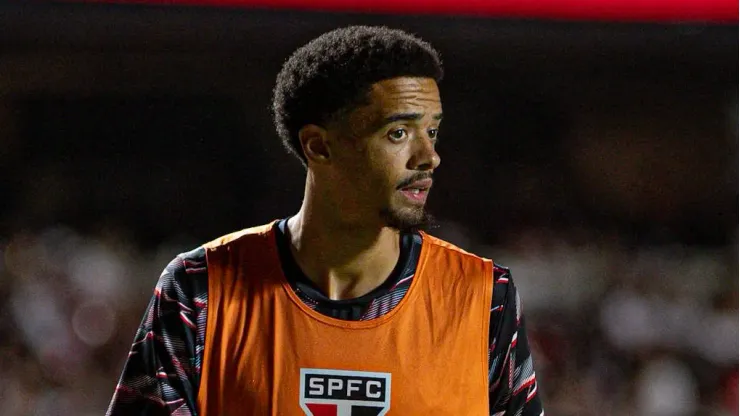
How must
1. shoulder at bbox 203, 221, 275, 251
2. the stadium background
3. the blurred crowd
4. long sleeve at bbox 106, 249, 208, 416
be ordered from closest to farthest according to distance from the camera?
long sleeve at bbox 106, 249, 208, 416 < shoulder at bbox 203, 221, 275, 251 < the blurred crowd < the stadium background

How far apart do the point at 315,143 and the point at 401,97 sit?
147 millimetres

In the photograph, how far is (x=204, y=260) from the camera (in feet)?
4.86

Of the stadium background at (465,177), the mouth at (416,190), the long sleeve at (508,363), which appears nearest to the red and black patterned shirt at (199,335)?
the long sleeve at (508,363)

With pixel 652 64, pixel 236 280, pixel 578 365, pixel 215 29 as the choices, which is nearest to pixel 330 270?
pixel 236 280

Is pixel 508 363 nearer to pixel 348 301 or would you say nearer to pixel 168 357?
pixel 348 301

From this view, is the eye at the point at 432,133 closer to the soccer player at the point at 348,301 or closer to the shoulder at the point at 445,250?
the soccer player at the point at 348,301

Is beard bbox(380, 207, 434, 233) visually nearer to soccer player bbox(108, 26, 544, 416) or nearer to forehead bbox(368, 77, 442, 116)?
soccer player bbox(108, 26, 544, 416)

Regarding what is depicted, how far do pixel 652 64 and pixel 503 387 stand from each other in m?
3.17

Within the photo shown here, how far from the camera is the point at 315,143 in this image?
1.48m

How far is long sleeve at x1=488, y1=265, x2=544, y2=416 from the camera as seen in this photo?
1.49 m

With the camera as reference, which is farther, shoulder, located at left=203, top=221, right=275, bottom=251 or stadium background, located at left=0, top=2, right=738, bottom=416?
stadium background, located at left=0, top=2, right=738, bottom=416

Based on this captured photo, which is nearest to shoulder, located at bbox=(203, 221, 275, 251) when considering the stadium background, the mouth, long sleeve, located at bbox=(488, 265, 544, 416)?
the mouth

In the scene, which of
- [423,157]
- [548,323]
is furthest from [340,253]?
[548,323]

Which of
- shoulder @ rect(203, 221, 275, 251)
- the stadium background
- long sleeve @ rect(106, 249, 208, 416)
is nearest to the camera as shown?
long sleeve @ rect(106, 249, 208, 416)
